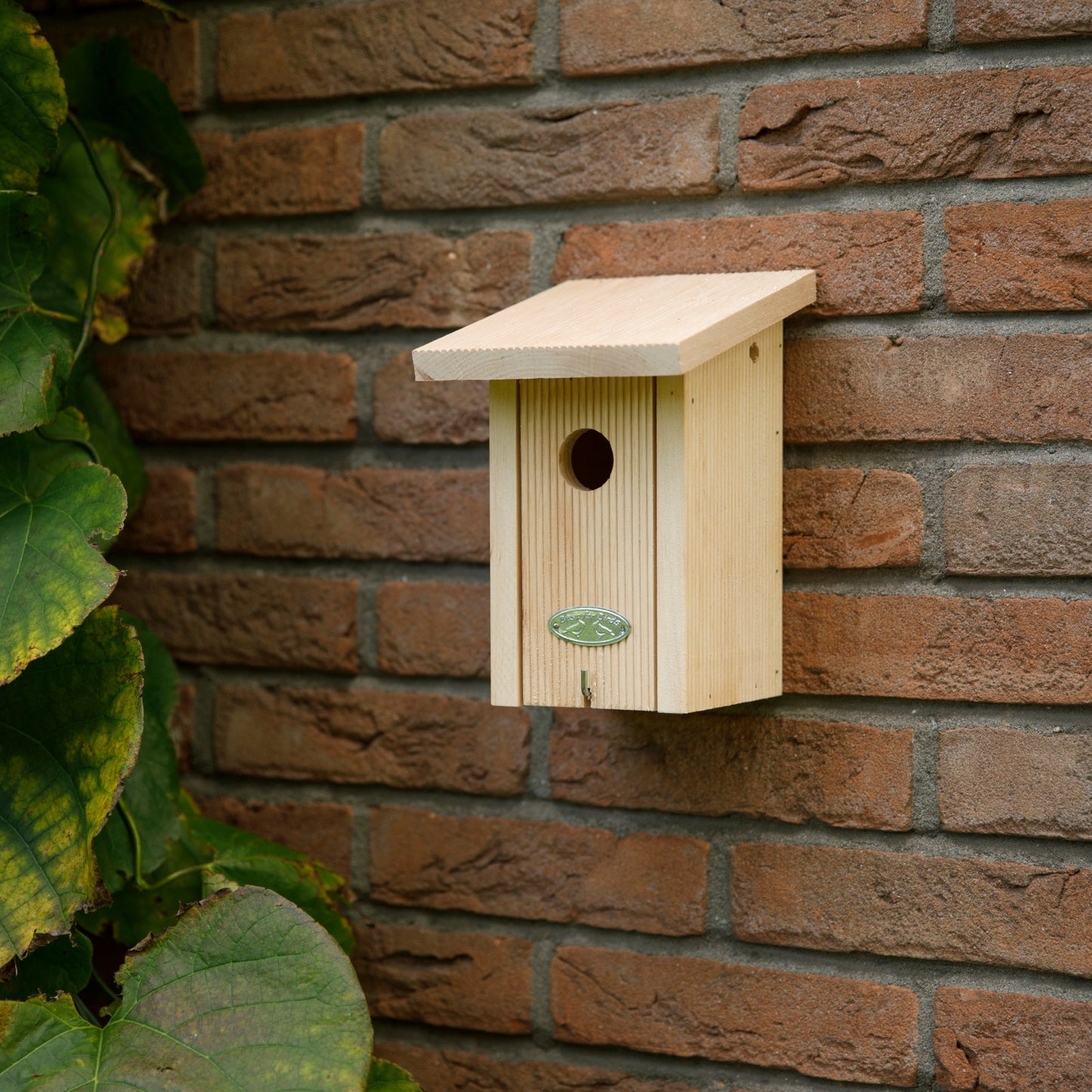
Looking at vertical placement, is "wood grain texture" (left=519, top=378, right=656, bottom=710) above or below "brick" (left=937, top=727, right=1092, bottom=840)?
above

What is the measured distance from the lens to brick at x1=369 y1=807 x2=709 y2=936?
3.71 ft

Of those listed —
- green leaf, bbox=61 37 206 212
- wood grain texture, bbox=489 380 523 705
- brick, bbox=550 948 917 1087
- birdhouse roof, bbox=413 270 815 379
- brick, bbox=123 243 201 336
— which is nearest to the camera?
birdhouse roof, bbox=413 270 815 379

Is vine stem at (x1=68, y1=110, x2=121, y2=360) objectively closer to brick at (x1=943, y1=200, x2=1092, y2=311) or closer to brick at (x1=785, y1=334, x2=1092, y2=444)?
brick at (x1=785, y1=334, x2=1092, y2=444)

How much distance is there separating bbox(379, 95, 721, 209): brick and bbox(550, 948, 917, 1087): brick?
2.23 feet

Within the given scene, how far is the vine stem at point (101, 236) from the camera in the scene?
3.61 ft

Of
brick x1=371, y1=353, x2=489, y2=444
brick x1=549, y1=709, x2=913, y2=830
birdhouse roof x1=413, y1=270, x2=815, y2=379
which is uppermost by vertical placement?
birdhouse roof x1=413, y1=270, x2=815, y2=379

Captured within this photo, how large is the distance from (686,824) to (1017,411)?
17.6 inches

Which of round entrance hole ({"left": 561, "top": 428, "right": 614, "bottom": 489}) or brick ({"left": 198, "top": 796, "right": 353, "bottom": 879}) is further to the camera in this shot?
brick ({"left": 198, "top": 796, "right": 353, "bottom": 879})

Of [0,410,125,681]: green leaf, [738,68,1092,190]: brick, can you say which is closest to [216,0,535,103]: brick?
[738,68,1092,190]: brick

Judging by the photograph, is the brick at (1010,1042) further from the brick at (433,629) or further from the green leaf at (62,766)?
the green leaf at (62,766)

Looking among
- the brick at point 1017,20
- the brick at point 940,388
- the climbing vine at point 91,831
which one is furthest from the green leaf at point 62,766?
the brick at point 1017,20

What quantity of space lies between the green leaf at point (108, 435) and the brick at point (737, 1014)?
60 centimetres

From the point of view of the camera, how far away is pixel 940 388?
104 centimetres

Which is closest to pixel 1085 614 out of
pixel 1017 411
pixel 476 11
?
pixel 1017 411
